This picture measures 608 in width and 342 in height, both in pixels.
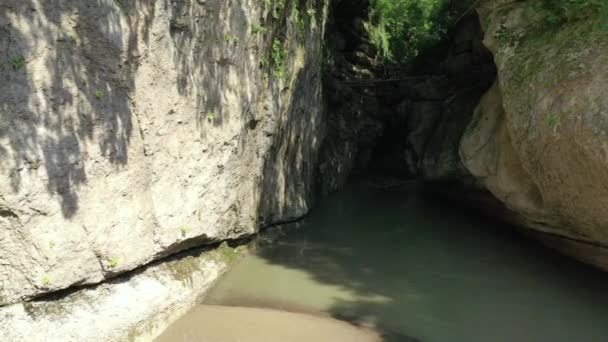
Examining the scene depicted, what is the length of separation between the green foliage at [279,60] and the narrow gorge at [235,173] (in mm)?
51

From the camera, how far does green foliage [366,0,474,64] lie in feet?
56.8

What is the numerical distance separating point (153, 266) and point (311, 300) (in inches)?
88.5

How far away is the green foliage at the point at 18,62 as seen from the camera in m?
4.36

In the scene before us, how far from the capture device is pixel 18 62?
4.38 metres

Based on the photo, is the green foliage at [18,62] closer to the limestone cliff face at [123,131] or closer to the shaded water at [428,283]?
the limestone cliff face at [123,131]

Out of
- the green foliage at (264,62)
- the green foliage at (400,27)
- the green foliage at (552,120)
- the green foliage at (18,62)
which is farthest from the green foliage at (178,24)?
the green foliage at (400,27)

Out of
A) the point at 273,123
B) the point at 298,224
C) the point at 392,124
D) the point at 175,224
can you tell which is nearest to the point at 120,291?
the point at 175,224

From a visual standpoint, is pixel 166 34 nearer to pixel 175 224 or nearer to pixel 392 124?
pixel 175 224

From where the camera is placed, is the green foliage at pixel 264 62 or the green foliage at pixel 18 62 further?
the green foliage at pixel 264 62

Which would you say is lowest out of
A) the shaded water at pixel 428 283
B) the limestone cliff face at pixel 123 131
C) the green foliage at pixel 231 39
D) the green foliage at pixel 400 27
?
the shaded water at pixel 428 283

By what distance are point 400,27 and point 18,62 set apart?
16.9 m

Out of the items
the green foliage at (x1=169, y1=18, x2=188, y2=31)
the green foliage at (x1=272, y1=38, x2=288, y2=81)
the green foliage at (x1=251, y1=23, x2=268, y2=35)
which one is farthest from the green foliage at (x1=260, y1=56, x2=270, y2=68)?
the green foliage at (x1=169, y1=18, x2=188, y2=31)

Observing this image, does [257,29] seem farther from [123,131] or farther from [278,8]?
[123,131]

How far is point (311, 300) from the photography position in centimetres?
672
